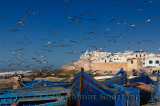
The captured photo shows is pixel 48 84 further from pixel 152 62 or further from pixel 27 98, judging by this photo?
pixel 152 62

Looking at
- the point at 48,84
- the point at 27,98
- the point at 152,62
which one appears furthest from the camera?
the point at 152,62

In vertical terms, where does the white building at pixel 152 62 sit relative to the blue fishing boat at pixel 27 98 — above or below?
above

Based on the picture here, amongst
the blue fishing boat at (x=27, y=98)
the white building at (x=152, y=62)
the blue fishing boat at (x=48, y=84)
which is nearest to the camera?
the blue fishing boat at (x=27, y=98)

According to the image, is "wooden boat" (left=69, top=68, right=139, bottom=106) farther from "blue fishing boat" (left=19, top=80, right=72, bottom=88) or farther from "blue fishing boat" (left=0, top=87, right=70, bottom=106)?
"blue fishing boat" (left=19, top=80, right=72, bottom=88)

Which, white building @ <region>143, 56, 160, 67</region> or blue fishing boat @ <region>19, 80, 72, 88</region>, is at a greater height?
white building @ <region>143, 56, 160, 67</region>

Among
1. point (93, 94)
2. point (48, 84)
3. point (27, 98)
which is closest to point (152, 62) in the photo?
point (48, 84)

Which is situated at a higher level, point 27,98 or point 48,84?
point 27,98

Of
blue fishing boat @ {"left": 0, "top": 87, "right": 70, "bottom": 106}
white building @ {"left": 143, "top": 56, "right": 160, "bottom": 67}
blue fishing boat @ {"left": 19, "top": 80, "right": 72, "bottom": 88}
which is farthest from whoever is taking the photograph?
white building @ {"left": 143, "top": 56, "right": 160, "bottom": 67}

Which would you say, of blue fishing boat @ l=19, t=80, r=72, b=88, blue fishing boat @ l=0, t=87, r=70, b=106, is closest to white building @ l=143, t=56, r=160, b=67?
blue fishing boat @ l=19, t=80, r=72, b=88

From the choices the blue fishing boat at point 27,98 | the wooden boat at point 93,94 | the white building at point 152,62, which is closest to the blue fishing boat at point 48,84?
the blue fishing boat at point 27,98

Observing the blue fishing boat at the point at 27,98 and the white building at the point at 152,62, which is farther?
the white building at the point at 152,62

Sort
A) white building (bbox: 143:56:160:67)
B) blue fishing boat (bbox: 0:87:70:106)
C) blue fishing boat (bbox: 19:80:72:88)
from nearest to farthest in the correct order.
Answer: blue fishing boat (bbox: 0:87:70:106) → blue fishing boat (bbox: 19:80:72:88) → white building (bbox: 143:56:160:67)

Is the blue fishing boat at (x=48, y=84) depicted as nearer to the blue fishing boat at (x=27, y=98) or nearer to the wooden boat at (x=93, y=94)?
the blue fishing boat at (x=27, y=98)

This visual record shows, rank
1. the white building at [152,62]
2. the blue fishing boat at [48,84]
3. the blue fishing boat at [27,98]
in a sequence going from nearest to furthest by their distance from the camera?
1. the blue fishing boat at [27,98]
2. the blue fishing boat at [48,84]
3. the white building at [152,62]
